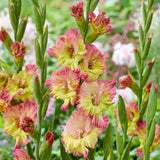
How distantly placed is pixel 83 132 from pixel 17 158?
0.45 ft

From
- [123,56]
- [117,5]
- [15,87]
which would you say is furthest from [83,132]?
[117,5]

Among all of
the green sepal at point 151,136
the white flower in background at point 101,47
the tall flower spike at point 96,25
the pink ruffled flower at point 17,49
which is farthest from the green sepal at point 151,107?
the white flower in background at point 101,47

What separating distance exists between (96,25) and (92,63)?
0.24 feet

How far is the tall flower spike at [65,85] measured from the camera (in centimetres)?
55

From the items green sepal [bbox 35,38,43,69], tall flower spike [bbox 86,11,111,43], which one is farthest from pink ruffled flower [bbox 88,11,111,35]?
green sepal [bbox 35,38,43,69]

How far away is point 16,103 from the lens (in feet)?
2.02

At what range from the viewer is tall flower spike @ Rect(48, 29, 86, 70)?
55 centimetres

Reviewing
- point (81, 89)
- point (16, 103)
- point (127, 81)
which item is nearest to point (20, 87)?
point (16, 103)

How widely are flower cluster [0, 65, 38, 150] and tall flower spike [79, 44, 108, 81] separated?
11 cm

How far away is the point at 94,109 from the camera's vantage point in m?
0.56

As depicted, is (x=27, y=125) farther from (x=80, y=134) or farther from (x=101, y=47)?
(x=101, y=47)

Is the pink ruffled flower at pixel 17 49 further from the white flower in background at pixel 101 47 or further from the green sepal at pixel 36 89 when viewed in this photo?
the white flower in background at pixel 101 47

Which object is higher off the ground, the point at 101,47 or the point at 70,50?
the point at 101,47

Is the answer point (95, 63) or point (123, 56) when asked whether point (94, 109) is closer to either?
point (95, 63)
